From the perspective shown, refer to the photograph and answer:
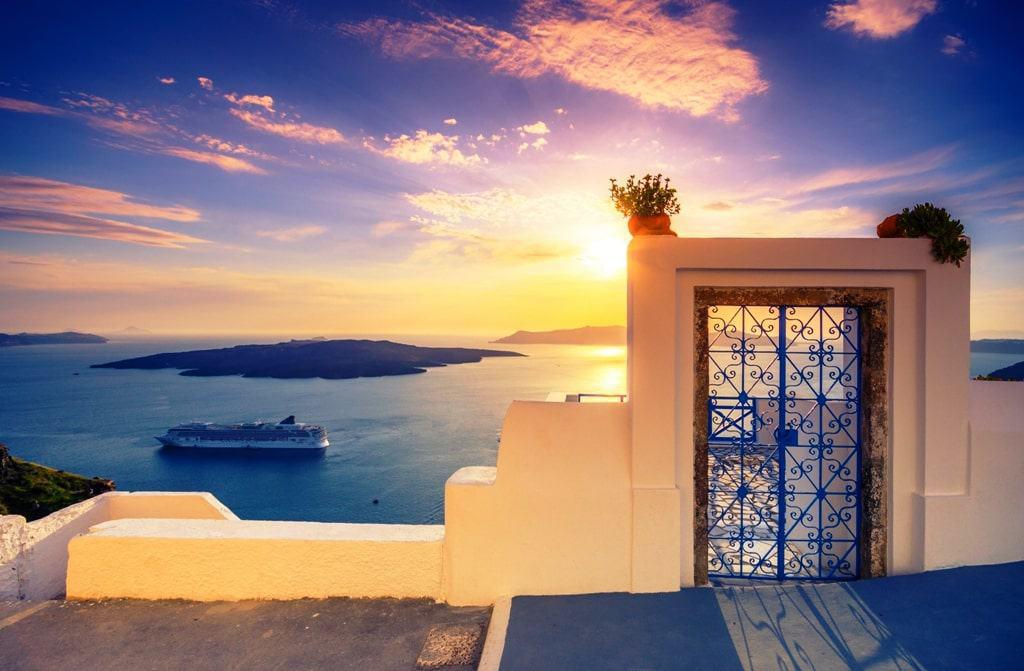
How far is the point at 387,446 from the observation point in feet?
225

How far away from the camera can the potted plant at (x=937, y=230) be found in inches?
144

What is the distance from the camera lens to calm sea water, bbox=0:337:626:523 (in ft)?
182

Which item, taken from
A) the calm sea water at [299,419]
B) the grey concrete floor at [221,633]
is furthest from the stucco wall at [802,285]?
the calm sea water at [299,419]

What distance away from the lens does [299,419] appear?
86.4 m

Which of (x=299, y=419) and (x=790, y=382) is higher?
(x=790, y=382)

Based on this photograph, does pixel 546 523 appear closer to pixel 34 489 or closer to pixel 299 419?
pixel 34 489

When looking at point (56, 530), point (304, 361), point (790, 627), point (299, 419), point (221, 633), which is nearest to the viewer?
point (790, 627)

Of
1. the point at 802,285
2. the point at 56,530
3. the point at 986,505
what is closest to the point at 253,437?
the point at 56,530

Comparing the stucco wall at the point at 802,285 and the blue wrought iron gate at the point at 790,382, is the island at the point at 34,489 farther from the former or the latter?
the blue wrought iron gate at the point at 790,382

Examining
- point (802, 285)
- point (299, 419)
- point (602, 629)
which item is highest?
point (802, 285)

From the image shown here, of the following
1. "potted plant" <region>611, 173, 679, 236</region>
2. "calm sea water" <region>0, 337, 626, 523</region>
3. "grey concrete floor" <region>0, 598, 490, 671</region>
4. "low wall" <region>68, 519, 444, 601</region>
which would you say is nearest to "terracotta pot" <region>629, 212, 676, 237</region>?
"potted plant" <region>611, 173, 679, 236</region>

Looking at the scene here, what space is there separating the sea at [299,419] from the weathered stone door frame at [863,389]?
2166 centimetres

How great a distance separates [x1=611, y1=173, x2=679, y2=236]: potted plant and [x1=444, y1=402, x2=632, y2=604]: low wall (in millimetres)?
1472

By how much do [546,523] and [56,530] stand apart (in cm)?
541
